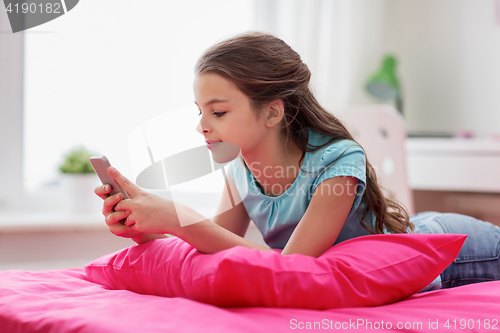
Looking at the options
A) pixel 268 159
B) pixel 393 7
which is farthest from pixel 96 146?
pixel 393 7

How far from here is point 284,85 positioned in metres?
0.91

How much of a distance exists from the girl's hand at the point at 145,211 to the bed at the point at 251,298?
5cm

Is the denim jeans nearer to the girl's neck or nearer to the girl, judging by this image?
the girl

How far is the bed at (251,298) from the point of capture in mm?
535

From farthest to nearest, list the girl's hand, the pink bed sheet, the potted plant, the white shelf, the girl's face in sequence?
the white shelf, the potted plant, the girl's face, the girl's hand, the pink bed sheet

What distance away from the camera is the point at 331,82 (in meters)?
2.06

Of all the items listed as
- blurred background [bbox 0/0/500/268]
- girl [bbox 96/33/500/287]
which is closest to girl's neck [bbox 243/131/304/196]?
girl [bbox 96/33/500/287]

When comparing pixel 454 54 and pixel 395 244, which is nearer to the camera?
pixel 395 244

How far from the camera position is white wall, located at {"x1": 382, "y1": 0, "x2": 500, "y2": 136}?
219cm

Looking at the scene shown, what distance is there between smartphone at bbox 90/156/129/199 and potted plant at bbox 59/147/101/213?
890mm

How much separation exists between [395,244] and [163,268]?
0.38 meters

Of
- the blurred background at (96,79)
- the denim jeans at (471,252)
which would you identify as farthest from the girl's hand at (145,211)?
the blurred background at (96,79)

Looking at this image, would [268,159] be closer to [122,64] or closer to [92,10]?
[122,64]

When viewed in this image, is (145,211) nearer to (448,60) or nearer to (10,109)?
(10,109)
